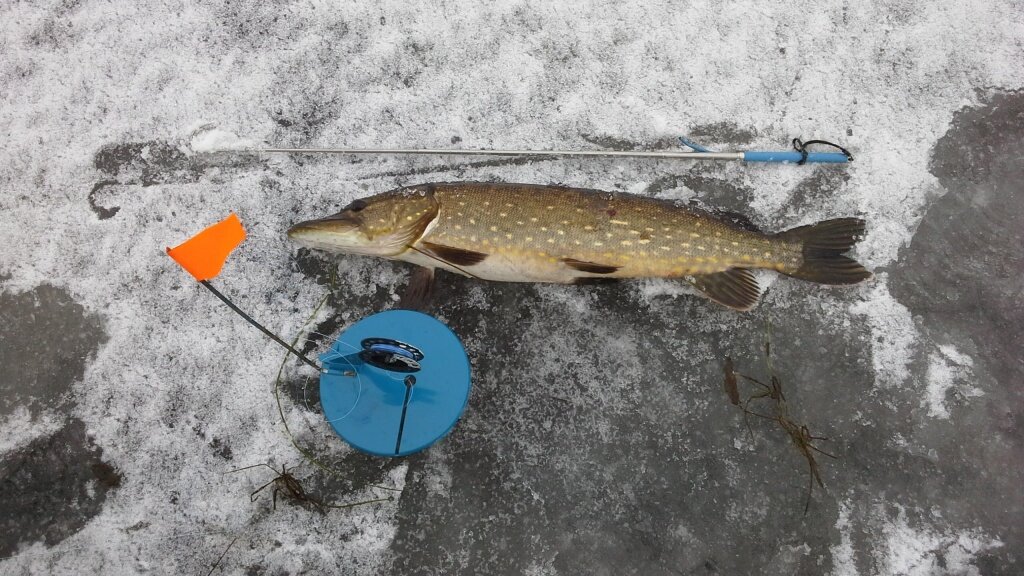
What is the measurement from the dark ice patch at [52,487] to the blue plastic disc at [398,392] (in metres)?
1.11

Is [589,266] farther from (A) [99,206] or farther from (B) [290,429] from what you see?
(A) [99,206]

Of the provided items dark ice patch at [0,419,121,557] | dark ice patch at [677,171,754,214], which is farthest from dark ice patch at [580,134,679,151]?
dark ice patch at [0,419,121,557]

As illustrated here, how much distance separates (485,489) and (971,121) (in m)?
2.99

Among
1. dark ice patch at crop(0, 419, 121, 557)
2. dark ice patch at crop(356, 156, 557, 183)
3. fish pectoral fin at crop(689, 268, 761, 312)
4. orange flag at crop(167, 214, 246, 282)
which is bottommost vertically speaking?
dark ice patch at crop(0, 419, 121, 557)

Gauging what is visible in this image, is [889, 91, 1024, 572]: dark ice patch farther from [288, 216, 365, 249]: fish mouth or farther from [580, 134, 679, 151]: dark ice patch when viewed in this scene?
[288, 216, 365, 249]: fish mouth

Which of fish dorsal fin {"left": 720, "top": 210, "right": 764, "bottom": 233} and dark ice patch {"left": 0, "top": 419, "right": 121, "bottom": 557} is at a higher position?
fish dorsal fin {"left": 720, "top": 210, "right": 764, "bottom": 233}

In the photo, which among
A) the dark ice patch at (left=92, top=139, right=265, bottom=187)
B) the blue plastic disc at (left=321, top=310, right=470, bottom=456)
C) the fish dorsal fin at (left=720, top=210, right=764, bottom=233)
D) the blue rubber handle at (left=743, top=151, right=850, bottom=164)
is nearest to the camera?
the blue plastic disc at (left=321, top=310, right=470, bottom=456)

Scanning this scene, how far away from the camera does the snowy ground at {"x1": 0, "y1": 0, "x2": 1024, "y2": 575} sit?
7.52 ft

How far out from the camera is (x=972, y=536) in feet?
7.39

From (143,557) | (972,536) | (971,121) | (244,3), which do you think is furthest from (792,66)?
(143,557)

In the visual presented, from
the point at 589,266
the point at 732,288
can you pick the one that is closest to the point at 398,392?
the point at 589,266

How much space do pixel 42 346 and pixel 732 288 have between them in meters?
3.23

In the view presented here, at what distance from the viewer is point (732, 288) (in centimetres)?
237

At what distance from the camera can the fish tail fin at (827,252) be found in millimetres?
2359
